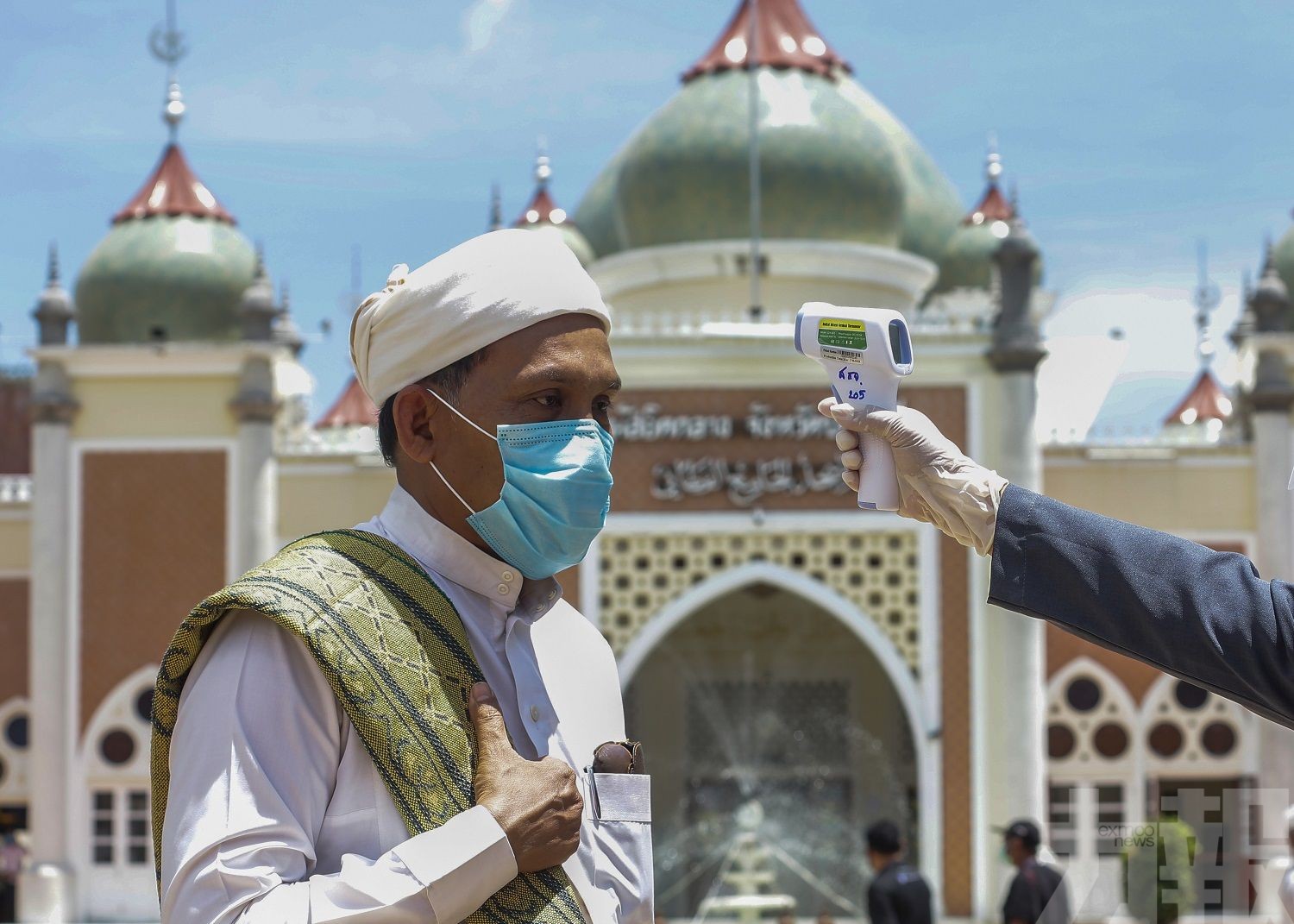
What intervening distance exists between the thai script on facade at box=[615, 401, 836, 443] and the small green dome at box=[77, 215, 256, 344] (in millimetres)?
4279

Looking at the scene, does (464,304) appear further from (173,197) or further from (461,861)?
(173,197)

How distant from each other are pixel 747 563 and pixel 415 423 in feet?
43.2

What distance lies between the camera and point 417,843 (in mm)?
1638

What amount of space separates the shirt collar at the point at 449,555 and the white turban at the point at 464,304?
5.4 inches

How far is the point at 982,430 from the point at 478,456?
13.4 metres

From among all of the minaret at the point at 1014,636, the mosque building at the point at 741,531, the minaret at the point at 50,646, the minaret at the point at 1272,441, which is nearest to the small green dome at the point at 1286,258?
the mosque building at the point at 741,531

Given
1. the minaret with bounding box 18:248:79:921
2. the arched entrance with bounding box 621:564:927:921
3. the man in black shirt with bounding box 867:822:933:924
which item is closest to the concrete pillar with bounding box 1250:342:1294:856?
the arched entrance with bounding box 621:564:927:921

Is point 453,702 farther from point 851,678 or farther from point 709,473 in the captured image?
point 851,678

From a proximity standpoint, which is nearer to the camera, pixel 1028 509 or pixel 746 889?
pixel 1028 509

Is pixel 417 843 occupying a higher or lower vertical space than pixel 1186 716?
higher

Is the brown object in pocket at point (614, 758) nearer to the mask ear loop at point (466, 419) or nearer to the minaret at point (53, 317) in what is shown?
the mask ear loop at point (466, 419)

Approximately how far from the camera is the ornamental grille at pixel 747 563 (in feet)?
49.2

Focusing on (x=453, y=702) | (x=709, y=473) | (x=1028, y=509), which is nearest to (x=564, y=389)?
(x=453, y=702)

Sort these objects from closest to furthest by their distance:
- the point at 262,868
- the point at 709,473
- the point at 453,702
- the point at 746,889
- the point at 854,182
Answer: the point at 262,868, the point at 453,702, the point at 746,889, the point at 709,473, the point at 854,182
